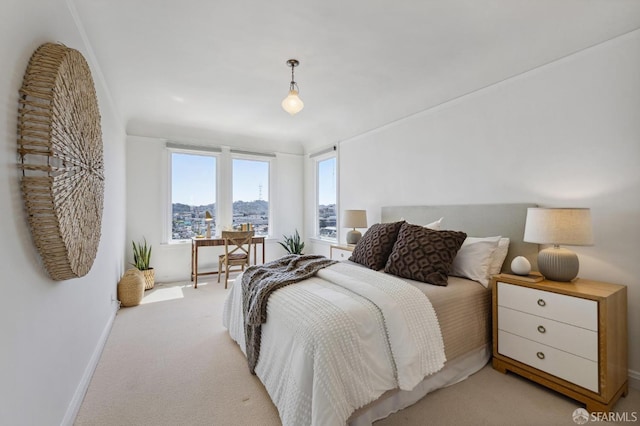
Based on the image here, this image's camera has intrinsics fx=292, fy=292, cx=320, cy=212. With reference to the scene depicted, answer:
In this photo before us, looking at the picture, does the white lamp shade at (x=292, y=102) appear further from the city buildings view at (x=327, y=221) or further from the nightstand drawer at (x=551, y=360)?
the city buildings view at (x=327, y=221)

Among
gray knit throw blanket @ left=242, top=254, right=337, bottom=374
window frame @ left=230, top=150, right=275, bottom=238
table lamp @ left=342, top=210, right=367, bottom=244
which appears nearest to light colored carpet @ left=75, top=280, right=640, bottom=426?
gray knit throw blanket @ left=242, top=254, right=337, bottom=374

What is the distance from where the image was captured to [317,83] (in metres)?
3.10

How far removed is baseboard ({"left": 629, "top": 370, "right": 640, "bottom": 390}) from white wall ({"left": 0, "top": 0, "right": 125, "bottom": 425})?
128 inches

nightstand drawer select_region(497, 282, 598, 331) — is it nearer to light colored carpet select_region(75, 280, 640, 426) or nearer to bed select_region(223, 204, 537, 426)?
bed select_region(223, 204, 537, 426)

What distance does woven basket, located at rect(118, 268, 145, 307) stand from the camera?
344cm

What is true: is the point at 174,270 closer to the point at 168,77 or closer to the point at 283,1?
the point at 168,77

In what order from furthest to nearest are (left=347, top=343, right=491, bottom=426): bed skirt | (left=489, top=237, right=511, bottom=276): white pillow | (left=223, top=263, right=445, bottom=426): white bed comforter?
1. (left=489, top=237, right=511, bottom=276): white pillow
2. (left=347, top=343, right=491, bottom=426): bed skirt
3. (left=223, top=263, right=445, bottom=426): white bed comforter

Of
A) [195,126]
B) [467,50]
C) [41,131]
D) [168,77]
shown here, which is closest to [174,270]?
[195,126]

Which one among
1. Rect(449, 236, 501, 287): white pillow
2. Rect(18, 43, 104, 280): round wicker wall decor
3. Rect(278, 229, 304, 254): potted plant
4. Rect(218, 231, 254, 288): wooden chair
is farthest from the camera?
Rect(278, 229, 304, 254): potted plant

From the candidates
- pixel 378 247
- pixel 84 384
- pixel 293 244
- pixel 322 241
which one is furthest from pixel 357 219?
pixel 84 384

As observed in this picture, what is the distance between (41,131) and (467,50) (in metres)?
2.83

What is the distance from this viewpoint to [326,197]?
5.29 metres

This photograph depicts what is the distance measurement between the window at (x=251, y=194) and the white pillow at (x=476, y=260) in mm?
3621

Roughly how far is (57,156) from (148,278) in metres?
3.39
